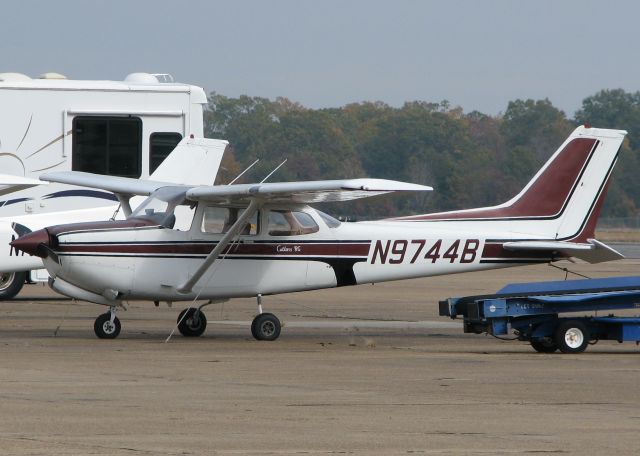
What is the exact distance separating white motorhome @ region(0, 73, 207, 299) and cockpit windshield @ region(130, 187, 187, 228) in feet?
18.9

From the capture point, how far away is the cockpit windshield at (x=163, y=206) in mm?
16375

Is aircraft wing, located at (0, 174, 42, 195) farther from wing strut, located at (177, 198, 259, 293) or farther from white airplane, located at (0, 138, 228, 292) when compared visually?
wing strut, located at (177, 198, 259, 293)

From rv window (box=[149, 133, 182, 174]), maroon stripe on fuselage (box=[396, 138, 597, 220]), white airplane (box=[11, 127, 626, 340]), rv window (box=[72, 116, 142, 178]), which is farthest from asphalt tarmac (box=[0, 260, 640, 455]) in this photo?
rv window (box=[149, 133, 182, 174])

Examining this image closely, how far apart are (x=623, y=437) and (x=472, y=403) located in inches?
73.2

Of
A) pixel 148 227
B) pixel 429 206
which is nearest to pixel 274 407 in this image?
pixel 148 227

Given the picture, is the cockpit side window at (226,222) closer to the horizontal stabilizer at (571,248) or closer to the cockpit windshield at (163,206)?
the cockpit windshield at (163,206)

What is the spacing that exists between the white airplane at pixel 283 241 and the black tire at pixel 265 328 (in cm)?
2

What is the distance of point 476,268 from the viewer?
1708 cm

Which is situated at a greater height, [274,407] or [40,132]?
[40,132]

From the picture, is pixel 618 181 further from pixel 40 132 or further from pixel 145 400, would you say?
pixel 145 400

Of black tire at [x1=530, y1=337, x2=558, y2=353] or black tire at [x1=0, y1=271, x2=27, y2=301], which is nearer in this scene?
black tire at [x1=530, y1=337, x2=558, y2=353]

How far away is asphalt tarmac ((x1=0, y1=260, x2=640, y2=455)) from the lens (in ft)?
28.8

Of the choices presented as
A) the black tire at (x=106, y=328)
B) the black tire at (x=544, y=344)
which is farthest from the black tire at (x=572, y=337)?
the black tire at (x=106, y=328)

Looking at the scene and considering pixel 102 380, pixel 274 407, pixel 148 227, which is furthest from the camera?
pixel 148 227
